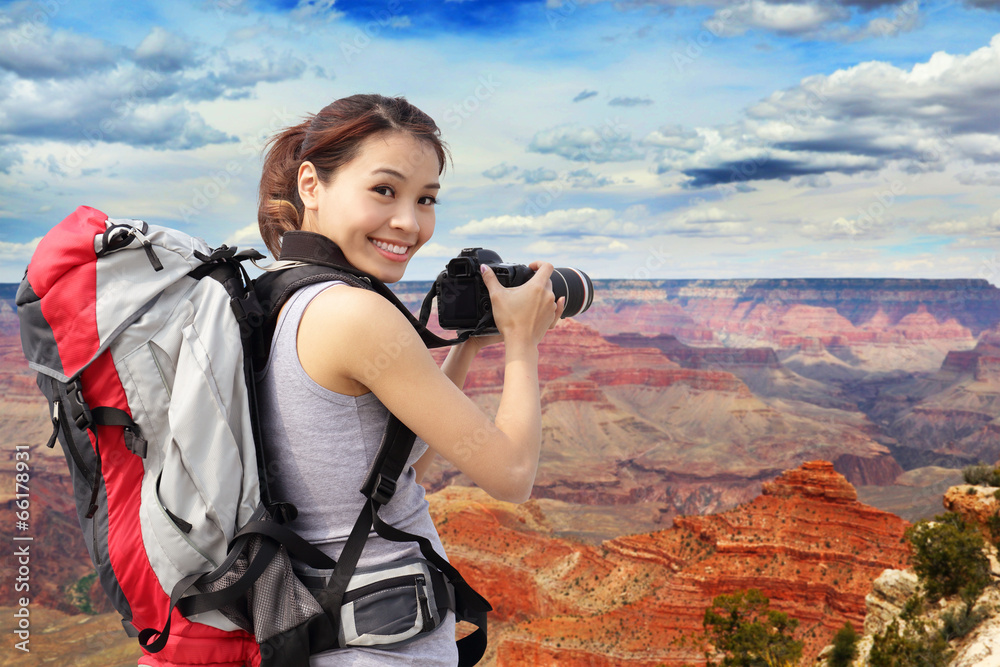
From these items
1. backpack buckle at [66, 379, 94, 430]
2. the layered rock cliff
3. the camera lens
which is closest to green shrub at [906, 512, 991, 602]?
the camera lens

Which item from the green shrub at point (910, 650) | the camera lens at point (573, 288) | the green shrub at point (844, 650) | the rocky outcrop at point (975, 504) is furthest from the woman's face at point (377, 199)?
the green shrub at point (844, 650)

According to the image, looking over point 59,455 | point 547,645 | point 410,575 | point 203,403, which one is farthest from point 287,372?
point 59,455

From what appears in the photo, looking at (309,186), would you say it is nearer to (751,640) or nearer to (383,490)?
(383,490)

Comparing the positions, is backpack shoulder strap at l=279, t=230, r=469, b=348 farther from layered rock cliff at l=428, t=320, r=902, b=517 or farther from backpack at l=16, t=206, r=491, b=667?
layered rock cliff at l=428, t=320, r=902, b=517

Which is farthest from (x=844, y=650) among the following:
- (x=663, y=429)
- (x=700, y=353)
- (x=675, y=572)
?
(x=700, y=353)

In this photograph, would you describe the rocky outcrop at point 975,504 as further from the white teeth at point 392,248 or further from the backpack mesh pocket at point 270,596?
the backpack mesh pocket at point 270,596

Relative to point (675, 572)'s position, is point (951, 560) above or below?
above

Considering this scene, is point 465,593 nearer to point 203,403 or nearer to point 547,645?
point 203,403

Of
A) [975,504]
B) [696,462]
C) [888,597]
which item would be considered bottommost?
[696,462]
